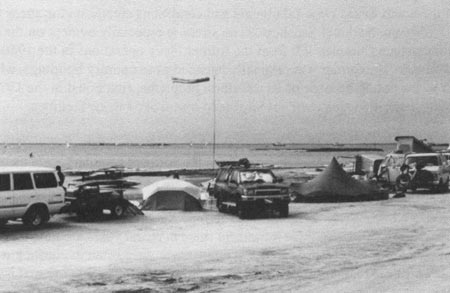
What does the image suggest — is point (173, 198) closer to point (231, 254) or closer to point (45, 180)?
point (45, 180)

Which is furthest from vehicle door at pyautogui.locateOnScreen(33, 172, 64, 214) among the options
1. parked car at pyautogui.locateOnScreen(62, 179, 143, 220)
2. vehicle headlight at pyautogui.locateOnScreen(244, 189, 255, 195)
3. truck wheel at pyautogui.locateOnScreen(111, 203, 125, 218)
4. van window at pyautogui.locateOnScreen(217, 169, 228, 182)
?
van window at pyautogui.locateOnScreen(217, 169, 228, 182)

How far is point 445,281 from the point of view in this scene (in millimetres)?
11164

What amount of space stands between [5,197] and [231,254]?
8245 mm

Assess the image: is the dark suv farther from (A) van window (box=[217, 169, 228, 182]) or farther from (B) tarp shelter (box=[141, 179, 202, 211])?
(B) tarp shelter (box=[141, 179, 202, 211])

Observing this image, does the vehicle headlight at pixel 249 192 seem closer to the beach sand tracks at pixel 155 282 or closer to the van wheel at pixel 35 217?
the van wheel at pixel 35 217

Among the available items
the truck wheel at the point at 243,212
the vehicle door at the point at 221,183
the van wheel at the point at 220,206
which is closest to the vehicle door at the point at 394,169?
the vehicle door at the point at 221,183

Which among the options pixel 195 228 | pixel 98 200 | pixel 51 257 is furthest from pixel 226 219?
pixel 51 257

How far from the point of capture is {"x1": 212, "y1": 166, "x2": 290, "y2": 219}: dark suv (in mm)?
23453

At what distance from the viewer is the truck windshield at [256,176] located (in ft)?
81.6

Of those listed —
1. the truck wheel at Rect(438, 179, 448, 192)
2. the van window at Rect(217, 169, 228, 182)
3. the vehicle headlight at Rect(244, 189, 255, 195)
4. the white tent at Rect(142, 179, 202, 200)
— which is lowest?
the truck wheel at Rect(438, 179, 448, 192)

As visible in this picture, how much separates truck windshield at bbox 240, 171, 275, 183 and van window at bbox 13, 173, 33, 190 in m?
8.01

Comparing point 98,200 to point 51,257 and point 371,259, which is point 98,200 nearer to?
point 51,257

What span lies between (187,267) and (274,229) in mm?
6997

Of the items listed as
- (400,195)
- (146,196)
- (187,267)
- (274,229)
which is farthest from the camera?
(400,195)
